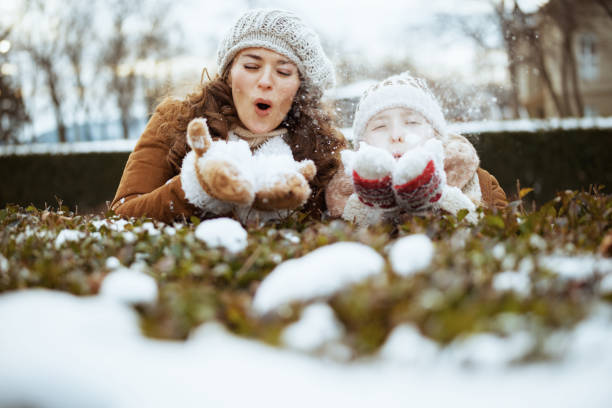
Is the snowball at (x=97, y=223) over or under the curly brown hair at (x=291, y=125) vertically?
under

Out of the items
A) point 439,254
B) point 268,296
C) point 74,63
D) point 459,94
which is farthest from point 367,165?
point 74,63

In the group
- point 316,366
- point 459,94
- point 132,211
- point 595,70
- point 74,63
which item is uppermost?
point 595,70

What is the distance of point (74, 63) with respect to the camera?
19000 mm

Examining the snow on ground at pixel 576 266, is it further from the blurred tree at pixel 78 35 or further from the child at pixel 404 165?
the blurred tree at pixel 78 35

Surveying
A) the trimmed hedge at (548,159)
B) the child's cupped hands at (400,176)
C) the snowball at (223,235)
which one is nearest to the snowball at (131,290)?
the snowball at (223,235)

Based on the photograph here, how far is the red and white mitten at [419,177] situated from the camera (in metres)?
1.81

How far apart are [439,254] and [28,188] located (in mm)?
8922

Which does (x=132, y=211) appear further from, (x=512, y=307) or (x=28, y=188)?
(x=28, y=188)

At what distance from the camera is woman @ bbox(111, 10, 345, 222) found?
2570 mm

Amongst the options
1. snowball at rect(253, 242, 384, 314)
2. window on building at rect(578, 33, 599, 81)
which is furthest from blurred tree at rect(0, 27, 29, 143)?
window on building at rect(578, 33, 599, 81)

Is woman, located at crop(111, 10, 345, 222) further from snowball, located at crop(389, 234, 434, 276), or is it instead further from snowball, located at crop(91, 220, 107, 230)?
snowball, located at crop(389, 234, 434, 276)

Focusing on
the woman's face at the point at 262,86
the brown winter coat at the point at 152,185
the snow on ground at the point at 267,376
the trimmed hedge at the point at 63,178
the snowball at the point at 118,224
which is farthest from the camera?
the trimmed hedge at the point at 63,178

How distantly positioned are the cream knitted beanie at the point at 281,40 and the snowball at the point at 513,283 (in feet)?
5.68

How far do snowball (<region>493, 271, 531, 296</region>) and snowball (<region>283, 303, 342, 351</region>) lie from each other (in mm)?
369
